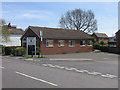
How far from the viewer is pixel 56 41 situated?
29578mm

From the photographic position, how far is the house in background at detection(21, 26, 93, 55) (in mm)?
27514

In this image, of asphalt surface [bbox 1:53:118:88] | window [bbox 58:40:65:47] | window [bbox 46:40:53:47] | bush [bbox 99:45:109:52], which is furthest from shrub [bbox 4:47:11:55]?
bush [bbox 99:45:109:52]

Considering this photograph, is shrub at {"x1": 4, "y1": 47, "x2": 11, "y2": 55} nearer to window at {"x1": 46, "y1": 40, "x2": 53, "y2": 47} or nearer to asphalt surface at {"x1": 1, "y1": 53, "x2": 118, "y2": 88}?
window at {"x1": 46, "y1": 40, "x2": 53, "y2": 47}

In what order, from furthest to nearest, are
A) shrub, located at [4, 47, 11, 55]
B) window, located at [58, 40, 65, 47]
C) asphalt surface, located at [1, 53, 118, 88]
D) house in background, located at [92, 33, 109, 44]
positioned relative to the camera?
house in background, located at [92, 33, 109, 44] → window, located at [58, 40, 65, 47] → shrub, located at [4, 47, 11, 55] → asphalt surface, located at [1, 53, 118, 88]

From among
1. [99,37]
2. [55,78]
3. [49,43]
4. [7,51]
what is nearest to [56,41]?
[49,43]

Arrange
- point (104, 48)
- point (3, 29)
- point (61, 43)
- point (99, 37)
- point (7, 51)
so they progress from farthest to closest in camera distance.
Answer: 1. point (99, 37)
2. point (3, 29)
3. point (104, 48)
4. point (61, 43)
5. point (7, 51)

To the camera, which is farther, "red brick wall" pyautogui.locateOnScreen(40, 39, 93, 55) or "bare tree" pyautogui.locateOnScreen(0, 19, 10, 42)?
"bare tree" pyautogui.locateOnScreen(0, 19, 10, 42)

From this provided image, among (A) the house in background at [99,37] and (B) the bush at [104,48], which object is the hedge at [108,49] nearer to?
(B) the bush at [104,48]

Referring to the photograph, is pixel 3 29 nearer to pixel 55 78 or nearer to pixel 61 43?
pixel 61 43

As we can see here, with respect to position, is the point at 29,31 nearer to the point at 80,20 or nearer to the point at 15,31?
the point at 15,31

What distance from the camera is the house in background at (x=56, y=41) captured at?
90.3 ft

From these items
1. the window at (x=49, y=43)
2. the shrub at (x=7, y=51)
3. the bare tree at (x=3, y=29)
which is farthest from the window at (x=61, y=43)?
the bare tree at (x=3, y=29)

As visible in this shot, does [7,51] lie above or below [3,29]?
below

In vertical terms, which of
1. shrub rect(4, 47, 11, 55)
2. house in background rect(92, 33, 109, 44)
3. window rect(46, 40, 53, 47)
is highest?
house in background rect(92, 33, 109, 44)
